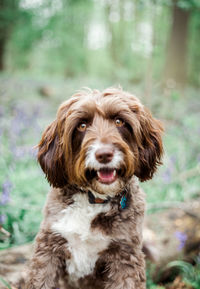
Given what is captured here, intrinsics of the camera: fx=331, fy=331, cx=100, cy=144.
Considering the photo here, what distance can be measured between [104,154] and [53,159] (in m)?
0.56

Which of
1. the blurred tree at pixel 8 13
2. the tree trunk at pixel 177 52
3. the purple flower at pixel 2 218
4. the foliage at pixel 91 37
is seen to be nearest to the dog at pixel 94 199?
the purple flower at pixel 2 218

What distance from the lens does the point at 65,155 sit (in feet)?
8.03

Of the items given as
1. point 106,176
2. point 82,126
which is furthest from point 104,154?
point 82,126

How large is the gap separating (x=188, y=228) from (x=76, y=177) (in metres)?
1.80

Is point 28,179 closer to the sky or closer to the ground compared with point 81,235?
closer to the ground

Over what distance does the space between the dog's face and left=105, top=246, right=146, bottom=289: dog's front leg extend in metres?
0.47

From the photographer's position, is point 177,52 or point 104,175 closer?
point 104,175

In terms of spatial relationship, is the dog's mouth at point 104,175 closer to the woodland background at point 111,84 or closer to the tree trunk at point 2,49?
the woodland background at point 111,84

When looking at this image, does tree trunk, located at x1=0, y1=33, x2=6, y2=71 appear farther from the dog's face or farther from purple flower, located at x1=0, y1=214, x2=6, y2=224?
the dog's face

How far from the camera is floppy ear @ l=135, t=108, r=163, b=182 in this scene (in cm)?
255

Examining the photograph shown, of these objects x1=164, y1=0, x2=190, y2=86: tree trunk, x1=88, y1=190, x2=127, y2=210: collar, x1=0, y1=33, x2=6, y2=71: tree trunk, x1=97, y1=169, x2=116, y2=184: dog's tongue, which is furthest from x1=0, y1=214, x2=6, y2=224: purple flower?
x1=0, y1=33, x2=6, y2=71: tree trunk

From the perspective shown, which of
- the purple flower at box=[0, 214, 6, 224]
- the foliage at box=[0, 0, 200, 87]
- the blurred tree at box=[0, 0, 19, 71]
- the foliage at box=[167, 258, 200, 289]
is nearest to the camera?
the foliage at box=[167, 258, 200, 289]

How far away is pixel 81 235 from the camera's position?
243 centimetres

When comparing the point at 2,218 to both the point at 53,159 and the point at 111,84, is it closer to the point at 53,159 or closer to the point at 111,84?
the point at 53,159
